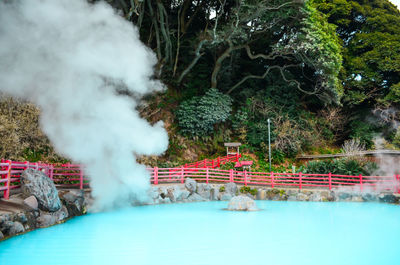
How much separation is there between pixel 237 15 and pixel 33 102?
33.0 ft

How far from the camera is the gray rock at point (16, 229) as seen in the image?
6.83 m

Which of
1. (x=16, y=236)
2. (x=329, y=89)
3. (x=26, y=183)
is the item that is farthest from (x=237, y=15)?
(x=16, y=236)

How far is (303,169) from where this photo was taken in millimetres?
16484

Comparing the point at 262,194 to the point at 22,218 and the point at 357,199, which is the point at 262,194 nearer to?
the point at 357,199

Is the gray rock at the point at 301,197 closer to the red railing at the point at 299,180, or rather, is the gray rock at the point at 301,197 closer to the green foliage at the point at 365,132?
the red railing at the point at 299,180

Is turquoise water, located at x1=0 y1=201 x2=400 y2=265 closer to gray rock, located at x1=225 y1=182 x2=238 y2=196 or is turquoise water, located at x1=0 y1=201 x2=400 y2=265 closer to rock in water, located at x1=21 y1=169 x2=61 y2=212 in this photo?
rock in water, located at x1=21 y1=169 x2=61 y2=212

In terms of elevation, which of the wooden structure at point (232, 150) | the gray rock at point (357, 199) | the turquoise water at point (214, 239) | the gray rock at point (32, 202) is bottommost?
the turquoise water at point (214, 239)

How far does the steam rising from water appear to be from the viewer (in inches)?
424

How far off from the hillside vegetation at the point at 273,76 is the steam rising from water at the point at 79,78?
16.6 feet

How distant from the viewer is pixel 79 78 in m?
11.0

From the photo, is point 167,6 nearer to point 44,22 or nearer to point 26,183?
point 44,22

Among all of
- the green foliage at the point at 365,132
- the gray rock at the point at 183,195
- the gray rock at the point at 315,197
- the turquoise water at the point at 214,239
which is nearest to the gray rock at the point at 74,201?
the turquoise water at the point at 214,239

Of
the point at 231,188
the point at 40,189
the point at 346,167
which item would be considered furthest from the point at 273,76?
the point at 40,189

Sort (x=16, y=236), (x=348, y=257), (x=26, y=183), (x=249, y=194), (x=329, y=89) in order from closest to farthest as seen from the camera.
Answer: (x=348, y=257) < (x=16, y=236) < (x=26, y=183) < (x=249, y=194) < (x=329, y=89)
